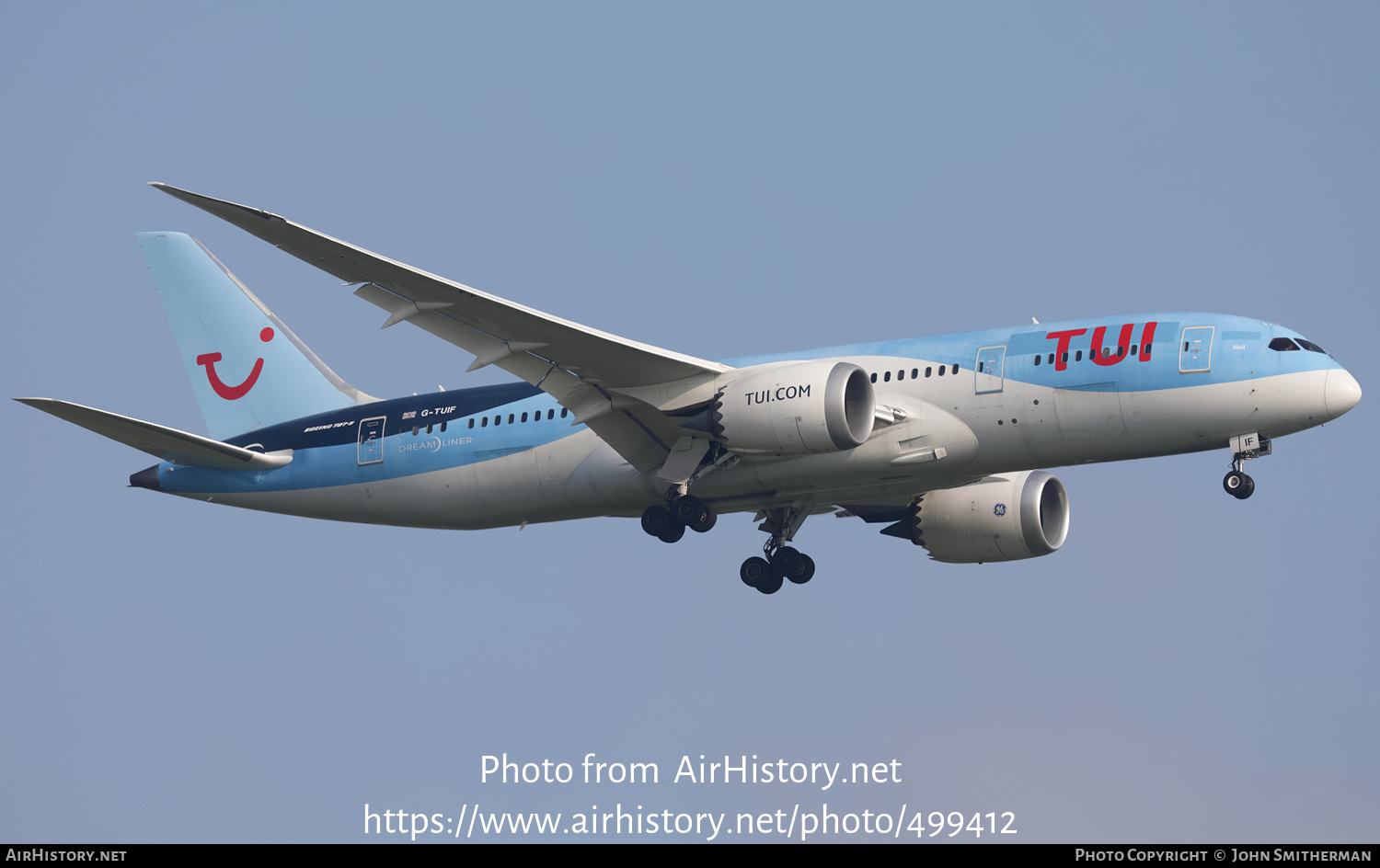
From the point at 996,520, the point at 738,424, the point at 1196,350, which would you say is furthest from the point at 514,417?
the point at 1196,350

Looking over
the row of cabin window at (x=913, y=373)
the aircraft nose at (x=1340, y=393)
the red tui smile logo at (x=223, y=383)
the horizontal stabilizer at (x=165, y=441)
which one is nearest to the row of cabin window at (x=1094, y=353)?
the row of cabin window at (x=913, y=373)

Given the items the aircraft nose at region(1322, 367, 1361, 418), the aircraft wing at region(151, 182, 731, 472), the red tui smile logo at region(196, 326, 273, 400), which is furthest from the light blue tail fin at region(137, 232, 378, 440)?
the aircraft nose at region(1322, 367, 1361, 418)

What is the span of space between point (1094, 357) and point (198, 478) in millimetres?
21829

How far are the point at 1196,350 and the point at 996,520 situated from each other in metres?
9.05

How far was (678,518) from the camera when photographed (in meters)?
34.8

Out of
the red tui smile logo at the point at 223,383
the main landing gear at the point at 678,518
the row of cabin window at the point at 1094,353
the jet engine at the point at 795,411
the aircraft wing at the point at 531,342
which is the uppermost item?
the red tui smile logo at the point at 223,383

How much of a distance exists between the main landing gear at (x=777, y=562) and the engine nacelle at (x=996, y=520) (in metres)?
3.22

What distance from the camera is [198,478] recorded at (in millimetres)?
39812

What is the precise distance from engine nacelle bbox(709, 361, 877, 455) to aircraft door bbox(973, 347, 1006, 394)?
85.2 inches

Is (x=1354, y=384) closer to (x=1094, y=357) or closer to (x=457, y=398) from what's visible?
(x=1094, y=357)

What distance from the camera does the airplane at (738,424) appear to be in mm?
31188

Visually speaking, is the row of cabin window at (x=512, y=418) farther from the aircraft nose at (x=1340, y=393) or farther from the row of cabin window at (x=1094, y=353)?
the aircraft nose at (x=1340, y=393)

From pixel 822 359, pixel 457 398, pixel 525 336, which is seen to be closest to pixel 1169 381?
pixel 822 359

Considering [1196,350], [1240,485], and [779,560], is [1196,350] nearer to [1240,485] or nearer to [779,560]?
[1240,485]
